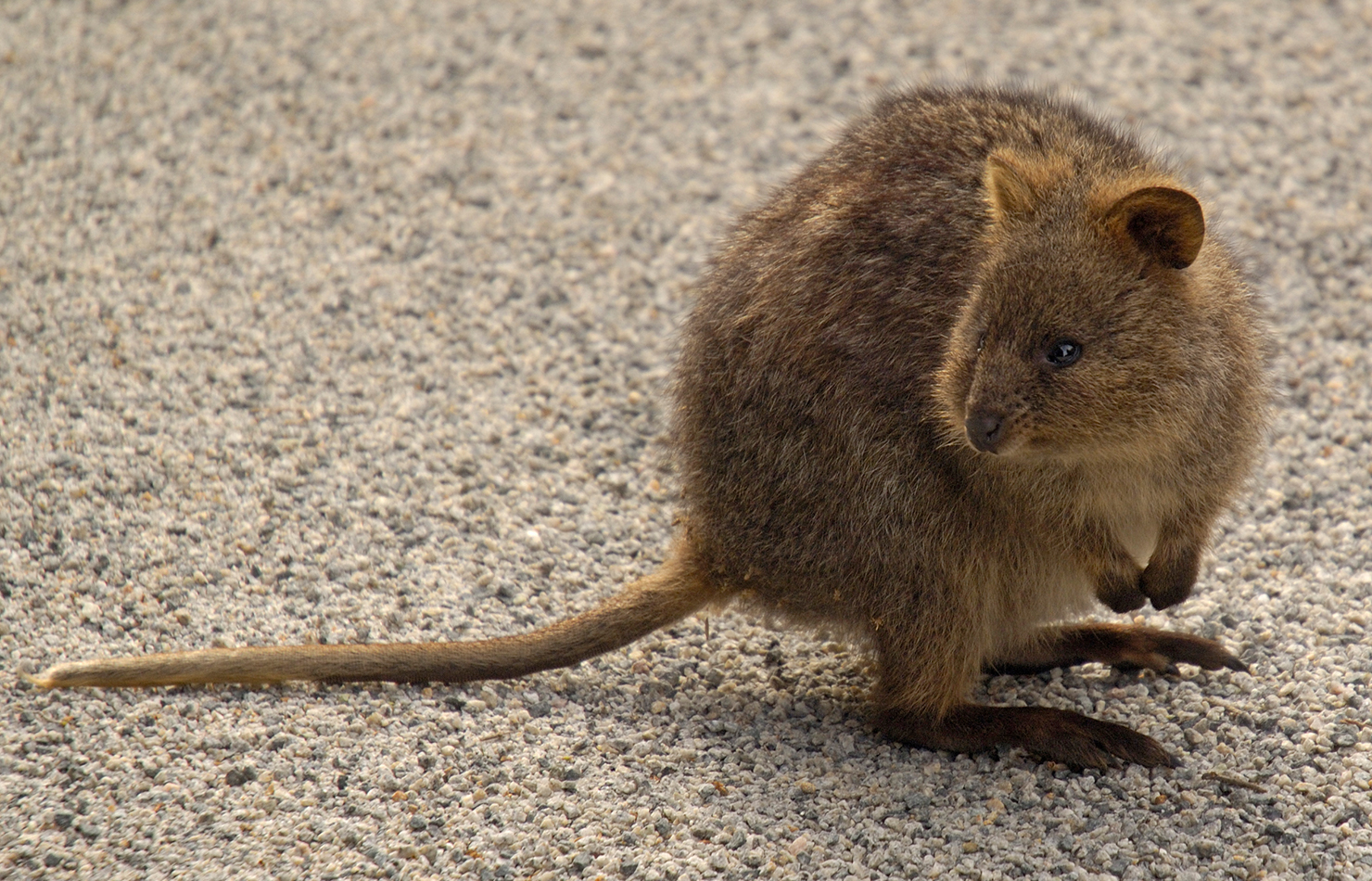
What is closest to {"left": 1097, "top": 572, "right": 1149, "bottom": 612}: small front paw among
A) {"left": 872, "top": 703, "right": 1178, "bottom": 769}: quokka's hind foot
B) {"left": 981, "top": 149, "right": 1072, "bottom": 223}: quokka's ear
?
{"left": 872, "top": 703, "right": 1178, "bottom": 769}: quokka's hind foot

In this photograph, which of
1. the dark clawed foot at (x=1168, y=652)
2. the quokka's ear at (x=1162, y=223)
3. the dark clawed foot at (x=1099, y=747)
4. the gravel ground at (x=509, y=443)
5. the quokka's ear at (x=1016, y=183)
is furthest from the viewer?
the dark clawed foot at (x=1168, y=652)

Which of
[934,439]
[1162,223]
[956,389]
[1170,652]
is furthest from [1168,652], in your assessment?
[1162,223]

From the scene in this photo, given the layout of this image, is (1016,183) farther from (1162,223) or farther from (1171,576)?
(1171,576)

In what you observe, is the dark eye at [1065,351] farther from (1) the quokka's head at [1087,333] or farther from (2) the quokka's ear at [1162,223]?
(2) the quokka's ear at [1162,223]

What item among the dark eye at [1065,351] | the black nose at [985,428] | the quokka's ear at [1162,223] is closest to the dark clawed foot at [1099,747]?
the black nose at [985,428]

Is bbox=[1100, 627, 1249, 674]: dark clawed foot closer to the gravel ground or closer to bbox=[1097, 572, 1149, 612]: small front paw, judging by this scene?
the gravel ground

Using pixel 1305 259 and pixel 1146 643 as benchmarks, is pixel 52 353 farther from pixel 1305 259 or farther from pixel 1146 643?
pixel 1305 259
